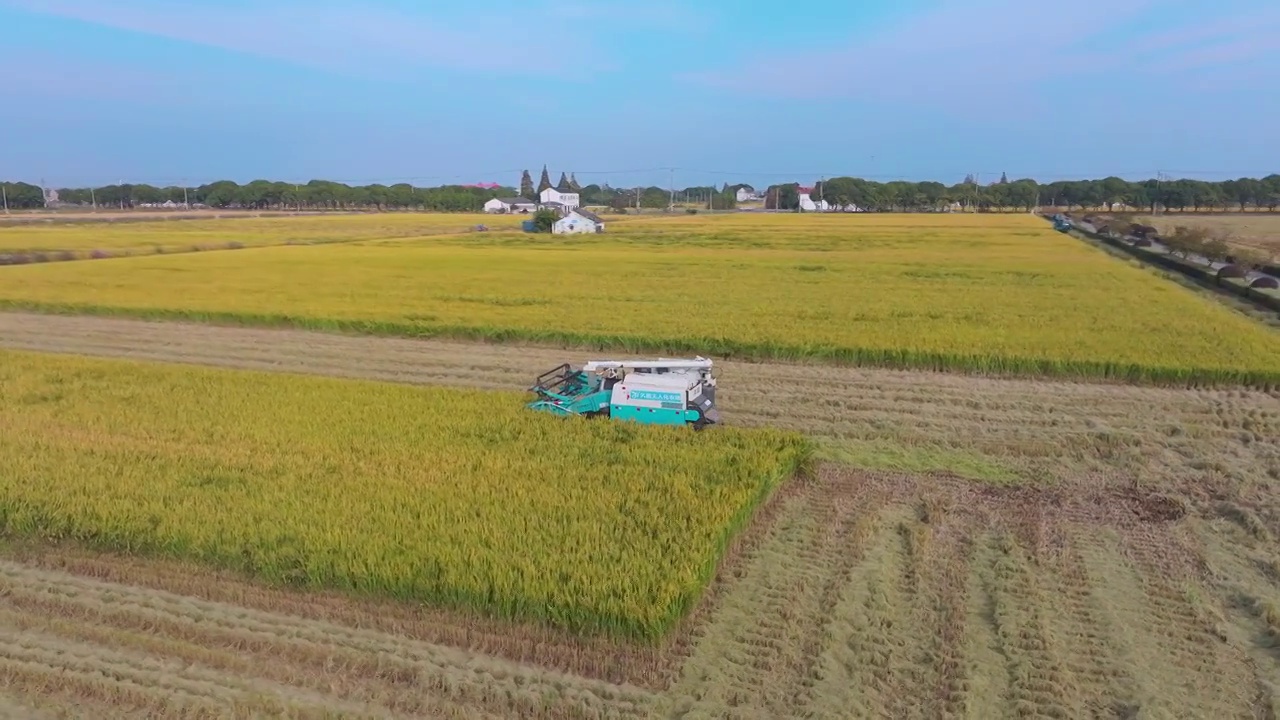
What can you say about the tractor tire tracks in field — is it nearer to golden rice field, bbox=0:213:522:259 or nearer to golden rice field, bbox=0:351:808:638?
golden rice field, bbox=0:351:808:638

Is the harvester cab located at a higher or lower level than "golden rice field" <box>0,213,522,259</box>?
lower

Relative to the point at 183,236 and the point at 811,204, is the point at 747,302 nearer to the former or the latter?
the point at 183,236

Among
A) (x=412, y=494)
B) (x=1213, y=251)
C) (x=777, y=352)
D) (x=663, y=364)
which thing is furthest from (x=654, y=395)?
(x=1213, y=251)

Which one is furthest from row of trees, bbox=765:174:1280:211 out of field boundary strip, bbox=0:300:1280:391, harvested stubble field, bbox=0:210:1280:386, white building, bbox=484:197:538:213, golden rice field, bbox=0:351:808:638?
golden rice field, bbox=0:351:808:638

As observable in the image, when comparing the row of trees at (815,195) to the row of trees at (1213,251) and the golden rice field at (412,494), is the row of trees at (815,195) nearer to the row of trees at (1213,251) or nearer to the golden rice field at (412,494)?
the row of trees at (1213,251)

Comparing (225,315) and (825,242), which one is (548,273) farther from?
(825,242)

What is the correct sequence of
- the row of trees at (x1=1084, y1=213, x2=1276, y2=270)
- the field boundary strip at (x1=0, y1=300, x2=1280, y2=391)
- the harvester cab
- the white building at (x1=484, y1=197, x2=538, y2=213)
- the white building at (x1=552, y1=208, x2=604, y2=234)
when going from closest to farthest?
the harvester cab
the field boundary strip at (x1=0, y1=300, x2=1280, y2=391)
the row of trees at (x1=1084, y1=213, x2=1276, y2=270)
the white building at (x1=552, y1=208, x2=604, y2=234)
the white building at (x1=484, y1=197, x2=538, y2=213)
